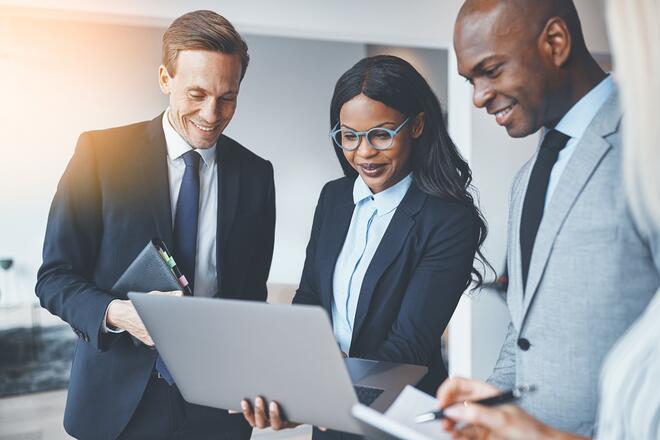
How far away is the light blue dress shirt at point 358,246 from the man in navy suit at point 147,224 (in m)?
0.34

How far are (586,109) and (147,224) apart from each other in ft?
3.83

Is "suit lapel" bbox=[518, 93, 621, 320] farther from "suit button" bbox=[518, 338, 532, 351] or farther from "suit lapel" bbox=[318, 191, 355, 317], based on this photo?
"suit lapel" bbox=[318, 191, 355, 317]

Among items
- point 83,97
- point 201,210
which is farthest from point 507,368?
point 83,97

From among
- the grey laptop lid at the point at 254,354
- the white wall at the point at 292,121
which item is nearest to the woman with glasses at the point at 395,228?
the grey laptop lid at the point at 254,354

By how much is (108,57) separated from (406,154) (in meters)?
2.35

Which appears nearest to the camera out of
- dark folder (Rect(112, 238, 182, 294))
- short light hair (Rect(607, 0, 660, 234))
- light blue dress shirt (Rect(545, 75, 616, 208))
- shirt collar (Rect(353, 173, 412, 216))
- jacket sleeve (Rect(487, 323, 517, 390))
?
short light hair (Rect(607, 0, 660, 234))

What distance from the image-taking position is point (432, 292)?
1.61 meters

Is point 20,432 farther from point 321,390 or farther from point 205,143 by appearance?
point 321,390

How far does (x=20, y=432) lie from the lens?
3207 mm

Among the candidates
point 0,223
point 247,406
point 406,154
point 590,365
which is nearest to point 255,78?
point 0,223

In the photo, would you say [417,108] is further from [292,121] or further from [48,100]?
[48,100]

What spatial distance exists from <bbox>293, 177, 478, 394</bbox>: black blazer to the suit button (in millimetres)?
434

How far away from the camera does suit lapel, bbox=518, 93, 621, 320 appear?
1.08 metres

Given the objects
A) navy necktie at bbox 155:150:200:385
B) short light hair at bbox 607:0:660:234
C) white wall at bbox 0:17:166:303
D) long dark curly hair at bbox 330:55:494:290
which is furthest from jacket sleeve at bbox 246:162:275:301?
white wall at bbox 0:17:166:303
